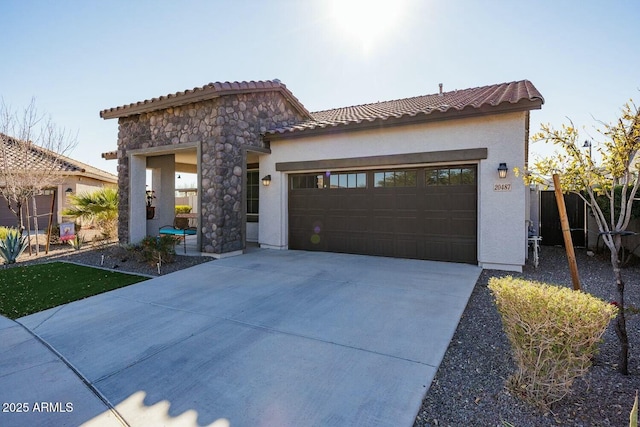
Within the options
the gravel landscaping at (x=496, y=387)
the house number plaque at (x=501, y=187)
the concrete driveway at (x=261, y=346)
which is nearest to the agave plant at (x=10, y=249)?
the concrete driveway at (x=261, y=346)

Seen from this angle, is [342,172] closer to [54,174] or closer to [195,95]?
[195,95]

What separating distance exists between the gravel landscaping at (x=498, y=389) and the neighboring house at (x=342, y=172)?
12.7 ft

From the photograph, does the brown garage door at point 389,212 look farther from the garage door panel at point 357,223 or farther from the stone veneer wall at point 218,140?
the stone veneer wall at point 218,140

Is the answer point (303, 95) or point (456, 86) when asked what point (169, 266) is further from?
point (456, 86)

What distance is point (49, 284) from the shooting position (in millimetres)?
6633

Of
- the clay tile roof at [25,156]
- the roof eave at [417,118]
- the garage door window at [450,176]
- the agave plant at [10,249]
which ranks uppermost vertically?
the roof eave at [417,118]

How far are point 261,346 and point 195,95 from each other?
24.8 feet

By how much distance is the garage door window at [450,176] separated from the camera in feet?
26.3

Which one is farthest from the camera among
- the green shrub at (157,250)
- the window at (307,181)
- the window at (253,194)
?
the window at (253,194)

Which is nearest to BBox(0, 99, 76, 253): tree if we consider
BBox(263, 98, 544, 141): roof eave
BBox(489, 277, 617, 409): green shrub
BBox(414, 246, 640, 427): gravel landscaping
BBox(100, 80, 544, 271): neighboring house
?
BBox(100, 80, 544, 271): neighboring house

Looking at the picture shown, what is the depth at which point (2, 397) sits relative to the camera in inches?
110

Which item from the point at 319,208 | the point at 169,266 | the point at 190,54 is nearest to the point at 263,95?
the point at 190,54

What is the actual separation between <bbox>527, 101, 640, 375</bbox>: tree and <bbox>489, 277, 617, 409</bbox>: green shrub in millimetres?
772

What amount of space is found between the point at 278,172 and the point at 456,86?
28.6 feet
